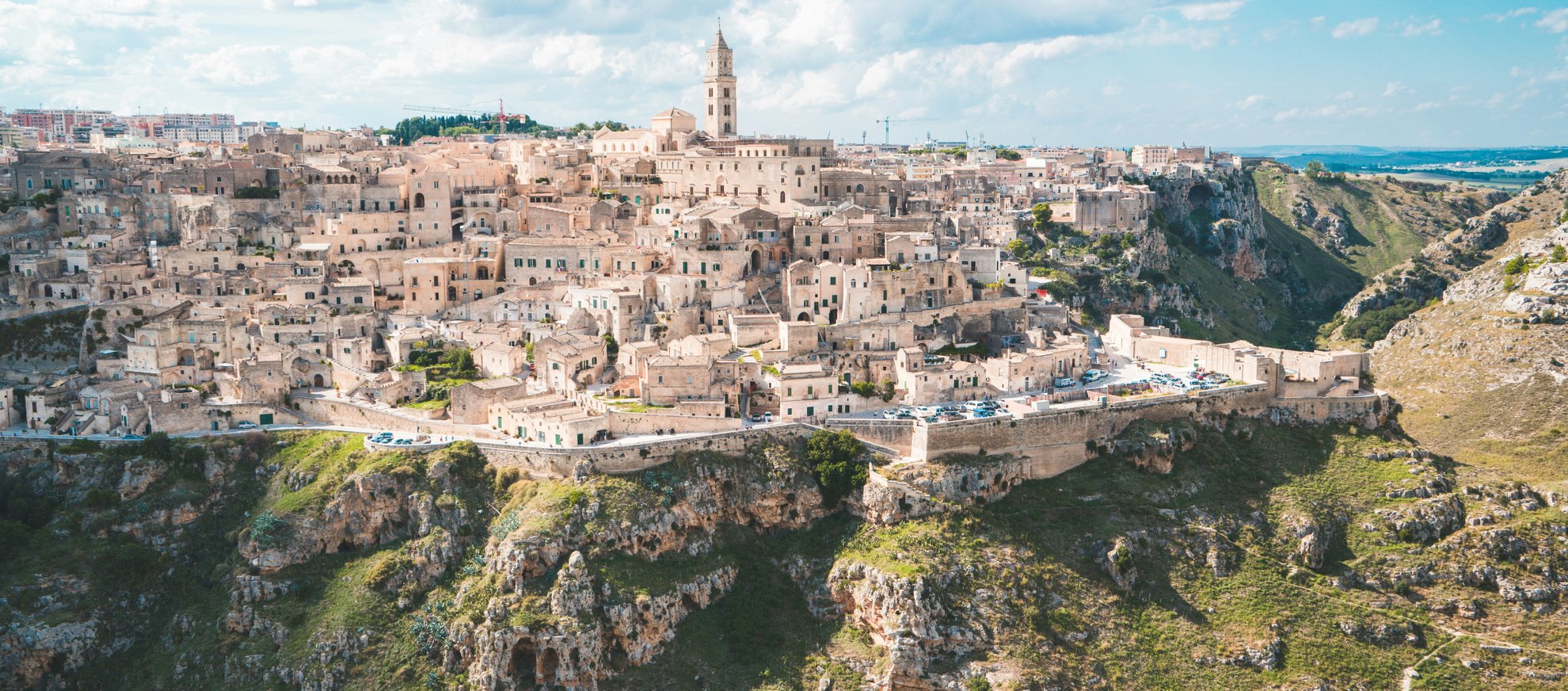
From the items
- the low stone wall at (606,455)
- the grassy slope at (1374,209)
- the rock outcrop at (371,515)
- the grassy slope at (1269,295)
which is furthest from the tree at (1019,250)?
the grassy slope at (1374,209)

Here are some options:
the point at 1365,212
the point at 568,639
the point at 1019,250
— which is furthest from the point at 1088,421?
the point at 1365,212

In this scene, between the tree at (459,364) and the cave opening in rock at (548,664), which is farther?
the tree at (459,364)

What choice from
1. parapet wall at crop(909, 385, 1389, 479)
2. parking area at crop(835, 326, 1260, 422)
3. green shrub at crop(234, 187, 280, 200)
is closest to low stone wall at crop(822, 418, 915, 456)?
parapet wall at crop(909, 385, 1389, 479)

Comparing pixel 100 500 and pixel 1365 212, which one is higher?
pixel 1365 212

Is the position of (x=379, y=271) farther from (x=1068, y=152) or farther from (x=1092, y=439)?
(x=1068, y=152)

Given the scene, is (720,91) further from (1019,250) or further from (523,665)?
(523,665)

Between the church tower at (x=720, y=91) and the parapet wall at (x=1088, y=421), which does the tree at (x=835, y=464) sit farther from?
the church tower at (x=720, y=91)

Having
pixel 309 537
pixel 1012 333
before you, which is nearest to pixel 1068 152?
pixel 1012 333
